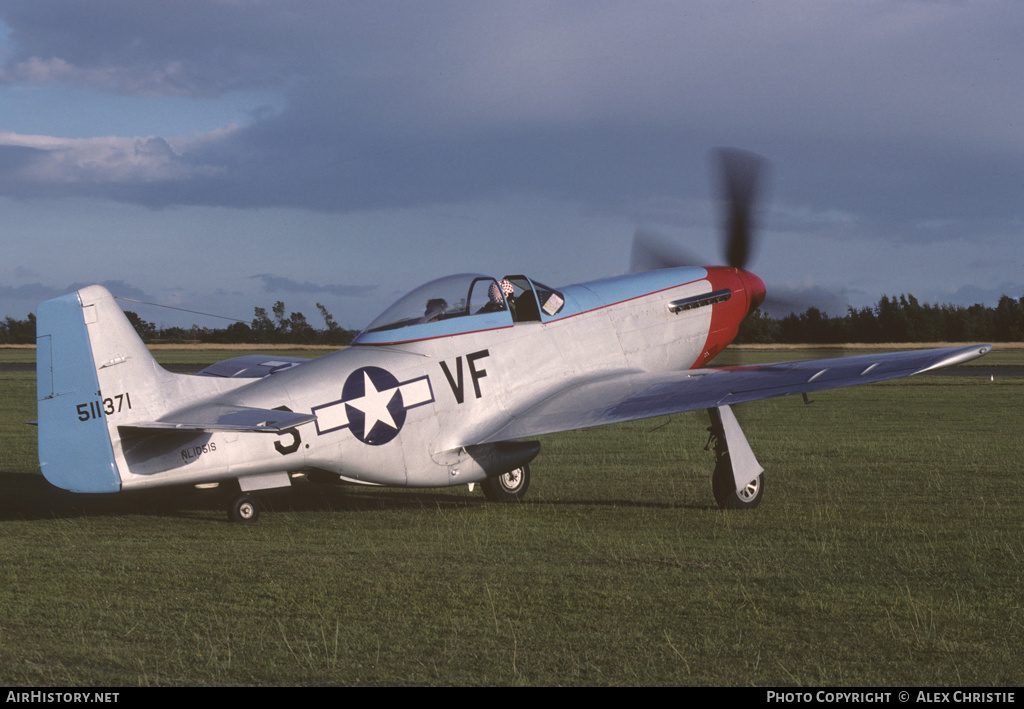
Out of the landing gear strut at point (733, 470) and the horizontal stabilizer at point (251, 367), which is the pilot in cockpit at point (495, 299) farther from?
the horizontal stabilizer at point (251, 367)

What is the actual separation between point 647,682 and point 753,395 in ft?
18.3

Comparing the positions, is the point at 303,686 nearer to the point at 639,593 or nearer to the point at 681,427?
the point at 639,593

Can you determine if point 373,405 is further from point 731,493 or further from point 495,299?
point 731,493

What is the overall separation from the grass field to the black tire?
0.20 metres

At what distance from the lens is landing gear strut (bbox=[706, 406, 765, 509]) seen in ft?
35.0

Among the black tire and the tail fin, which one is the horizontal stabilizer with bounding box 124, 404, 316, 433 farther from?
the black tire

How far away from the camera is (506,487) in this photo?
12.2 meters

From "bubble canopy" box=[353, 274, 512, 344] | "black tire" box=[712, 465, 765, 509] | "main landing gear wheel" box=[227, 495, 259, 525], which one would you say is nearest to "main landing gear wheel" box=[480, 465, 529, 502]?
"bubble canopy" box=[353, 274, 512, 344]

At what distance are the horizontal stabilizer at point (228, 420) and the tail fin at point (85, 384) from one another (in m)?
0.33

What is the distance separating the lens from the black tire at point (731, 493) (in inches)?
421

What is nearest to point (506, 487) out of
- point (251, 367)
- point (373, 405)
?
point (373, 405)

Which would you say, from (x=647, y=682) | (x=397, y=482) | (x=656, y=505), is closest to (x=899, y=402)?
(x=656, y=505)

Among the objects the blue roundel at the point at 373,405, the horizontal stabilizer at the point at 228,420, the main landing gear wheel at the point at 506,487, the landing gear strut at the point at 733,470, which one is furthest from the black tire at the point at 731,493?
the horizontal stabilizer at the point at 228,420

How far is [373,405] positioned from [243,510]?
68.7 inches
